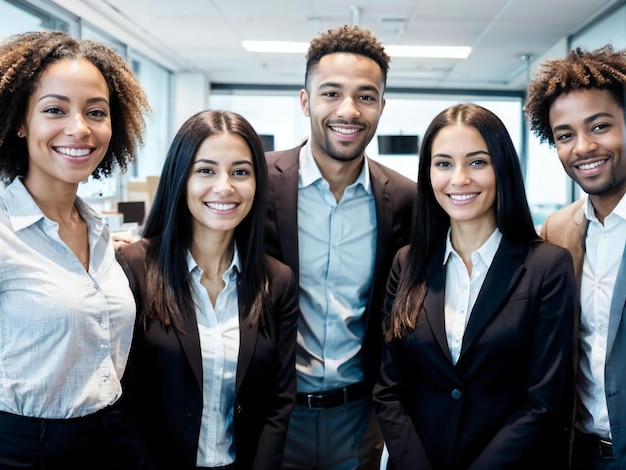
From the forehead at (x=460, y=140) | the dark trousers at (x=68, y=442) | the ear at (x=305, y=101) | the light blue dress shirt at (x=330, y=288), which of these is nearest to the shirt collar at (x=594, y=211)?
the forehead at (x=460, y=140)

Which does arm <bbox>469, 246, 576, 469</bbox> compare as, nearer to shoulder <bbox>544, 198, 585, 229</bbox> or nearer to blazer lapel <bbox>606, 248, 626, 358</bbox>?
blazer lapel <bbox>606, 248, 626, 358</bbox>

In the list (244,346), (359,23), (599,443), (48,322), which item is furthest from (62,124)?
(359,23)

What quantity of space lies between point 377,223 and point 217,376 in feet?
2.82

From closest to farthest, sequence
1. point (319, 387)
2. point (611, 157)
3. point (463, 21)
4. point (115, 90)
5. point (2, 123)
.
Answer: point (2, 123) < point (115, 90) < point (611, 157) < point (319, 387) < point (463, 21)

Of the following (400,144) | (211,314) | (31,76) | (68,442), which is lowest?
(68,442)

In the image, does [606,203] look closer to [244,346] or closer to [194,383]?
[244,346]

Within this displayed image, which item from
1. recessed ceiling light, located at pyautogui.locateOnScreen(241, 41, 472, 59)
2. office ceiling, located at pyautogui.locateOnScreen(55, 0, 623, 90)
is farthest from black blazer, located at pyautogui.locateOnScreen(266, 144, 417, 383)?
recessed ceiling light, located at pyautogui.locateOnScreen(241, 41, 472, 59)

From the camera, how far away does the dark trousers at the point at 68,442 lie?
1.27m

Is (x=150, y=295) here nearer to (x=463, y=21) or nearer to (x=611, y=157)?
(x=611, y=157)

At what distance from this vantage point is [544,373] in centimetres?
154

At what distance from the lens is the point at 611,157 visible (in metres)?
1.74

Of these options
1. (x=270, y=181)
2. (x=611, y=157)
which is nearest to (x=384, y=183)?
(x=270, y=181)

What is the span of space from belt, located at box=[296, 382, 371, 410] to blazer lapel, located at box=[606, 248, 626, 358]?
895 mm

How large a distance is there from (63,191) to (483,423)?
4.58 ft
